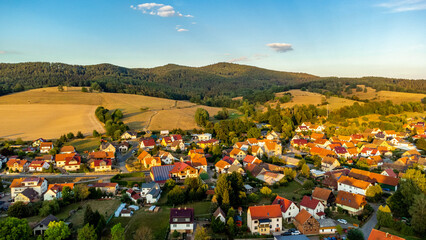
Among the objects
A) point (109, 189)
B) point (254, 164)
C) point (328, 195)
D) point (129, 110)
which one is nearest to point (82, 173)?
point (109, 189)

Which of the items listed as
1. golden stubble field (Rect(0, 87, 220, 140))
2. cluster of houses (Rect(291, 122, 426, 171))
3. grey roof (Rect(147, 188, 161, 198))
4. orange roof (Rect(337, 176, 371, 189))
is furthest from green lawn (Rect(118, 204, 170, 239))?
golden stubble field (Rect(0, 87, 220, 140))

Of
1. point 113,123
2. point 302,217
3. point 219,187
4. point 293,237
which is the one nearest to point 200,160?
point 219,187

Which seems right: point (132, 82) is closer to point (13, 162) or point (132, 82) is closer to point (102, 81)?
point (102, 81)

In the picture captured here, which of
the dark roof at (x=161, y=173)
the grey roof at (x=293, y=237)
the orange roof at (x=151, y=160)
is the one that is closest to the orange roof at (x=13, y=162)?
the orange roof at (x=151, y=160)

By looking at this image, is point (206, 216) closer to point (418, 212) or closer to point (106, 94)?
point (418, 212)

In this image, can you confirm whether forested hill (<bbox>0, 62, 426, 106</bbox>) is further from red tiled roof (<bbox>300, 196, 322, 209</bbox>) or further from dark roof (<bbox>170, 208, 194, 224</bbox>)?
dark roof (<bbox>170, 208, 194, 224</bbox>)
